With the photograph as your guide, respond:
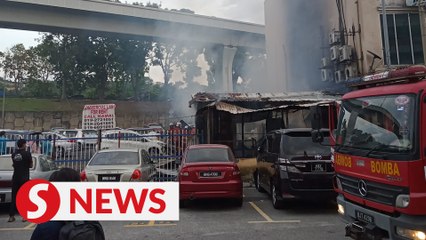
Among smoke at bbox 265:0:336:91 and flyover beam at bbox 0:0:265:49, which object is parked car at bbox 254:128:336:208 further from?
flyover beam at bbox 0:0:265:49

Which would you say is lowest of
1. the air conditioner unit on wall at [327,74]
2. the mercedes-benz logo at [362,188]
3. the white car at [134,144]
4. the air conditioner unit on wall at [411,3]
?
the mercedes-benz logo at [362,188]

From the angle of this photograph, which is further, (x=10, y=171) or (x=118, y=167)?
(x=118, y=167)

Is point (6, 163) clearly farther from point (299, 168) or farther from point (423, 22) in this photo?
point (423, 22)

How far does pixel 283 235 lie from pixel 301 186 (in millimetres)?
1591

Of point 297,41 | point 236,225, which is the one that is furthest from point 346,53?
point 236,225

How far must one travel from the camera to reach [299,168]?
7605 millimetres

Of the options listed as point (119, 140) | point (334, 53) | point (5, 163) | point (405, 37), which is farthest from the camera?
point (334, 53)

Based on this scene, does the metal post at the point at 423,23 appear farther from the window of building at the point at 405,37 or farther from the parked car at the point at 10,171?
the parked car at the point at 10,171

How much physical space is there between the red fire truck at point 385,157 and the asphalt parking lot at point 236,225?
4.80ft

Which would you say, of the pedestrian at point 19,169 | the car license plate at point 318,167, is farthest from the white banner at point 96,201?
the pedestrian at point 19,169

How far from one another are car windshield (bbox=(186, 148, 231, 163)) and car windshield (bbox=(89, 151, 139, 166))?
58.5 inches

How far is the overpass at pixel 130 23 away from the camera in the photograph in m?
25.5

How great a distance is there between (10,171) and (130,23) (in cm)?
2271

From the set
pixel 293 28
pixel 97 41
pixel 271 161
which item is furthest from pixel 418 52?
pixel 97 41
